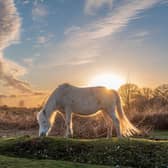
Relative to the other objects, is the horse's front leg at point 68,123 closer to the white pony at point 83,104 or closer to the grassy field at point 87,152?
the white pony at point 83,104

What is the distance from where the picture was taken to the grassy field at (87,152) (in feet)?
29.4

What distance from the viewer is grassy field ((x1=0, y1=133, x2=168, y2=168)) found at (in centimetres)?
896

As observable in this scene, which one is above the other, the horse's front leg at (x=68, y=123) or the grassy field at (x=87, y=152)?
the horse's front leg at (x=68, y=123)

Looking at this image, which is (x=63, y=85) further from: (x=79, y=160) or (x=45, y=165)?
(x=45, y=165)

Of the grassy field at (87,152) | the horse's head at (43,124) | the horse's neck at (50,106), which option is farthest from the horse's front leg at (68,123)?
the grassy field at (87,152)

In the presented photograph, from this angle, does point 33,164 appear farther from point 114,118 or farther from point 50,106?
point 114,118

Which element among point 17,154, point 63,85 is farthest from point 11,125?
point 17,154

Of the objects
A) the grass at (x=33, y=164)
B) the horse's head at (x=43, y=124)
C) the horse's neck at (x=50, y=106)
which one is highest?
the horse's neck at (x=50, y=106)

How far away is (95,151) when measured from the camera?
31.6 ft

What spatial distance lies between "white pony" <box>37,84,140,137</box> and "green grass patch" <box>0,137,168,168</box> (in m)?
1.94

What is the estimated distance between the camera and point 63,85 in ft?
41.5

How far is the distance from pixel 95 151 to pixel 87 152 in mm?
215

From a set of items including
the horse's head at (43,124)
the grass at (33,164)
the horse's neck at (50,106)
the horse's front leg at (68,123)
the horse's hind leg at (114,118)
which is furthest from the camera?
the horse's hind leg at (114,118)

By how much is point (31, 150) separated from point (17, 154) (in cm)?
39
